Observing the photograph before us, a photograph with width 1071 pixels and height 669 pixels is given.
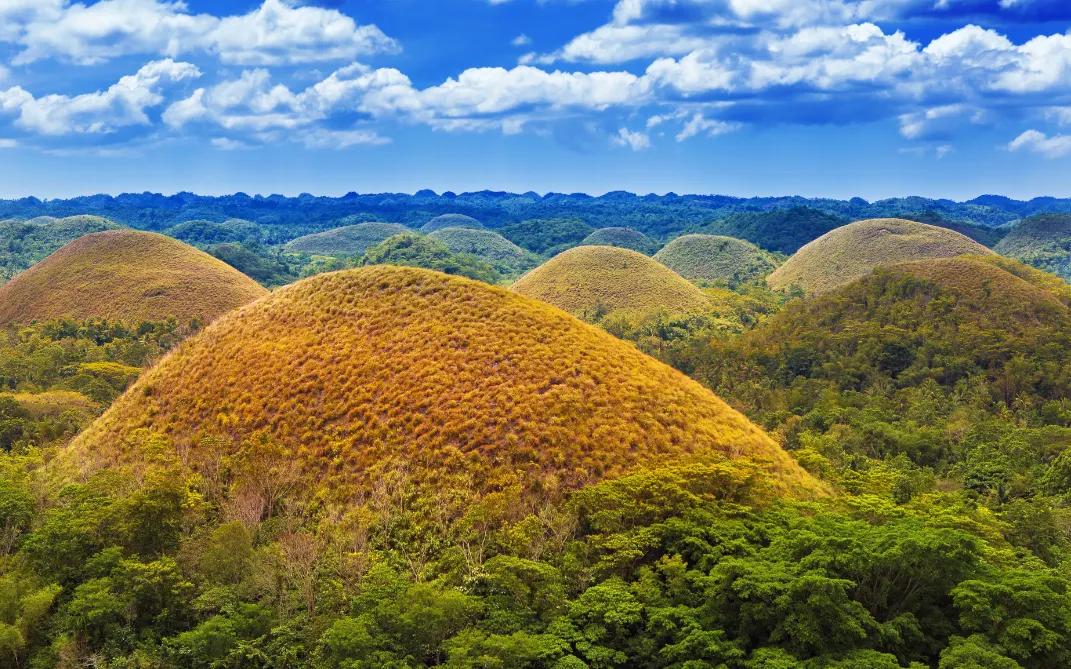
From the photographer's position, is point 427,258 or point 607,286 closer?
point 607,286

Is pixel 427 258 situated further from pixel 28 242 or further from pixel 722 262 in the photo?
pixel 28 242

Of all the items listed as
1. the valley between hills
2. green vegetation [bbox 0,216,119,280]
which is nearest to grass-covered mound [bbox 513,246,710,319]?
the valley between hills

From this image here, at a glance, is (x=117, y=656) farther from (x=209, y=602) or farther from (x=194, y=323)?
(x=194, y=323)

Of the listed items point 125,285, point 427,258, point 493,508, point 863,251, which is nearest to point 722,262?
point 863,251

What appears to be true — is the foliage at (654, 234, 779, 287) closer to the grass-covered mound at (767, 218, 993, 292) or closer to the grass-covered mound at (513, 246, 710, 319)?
the grass-covered mound at (767, 218, 993, 292)

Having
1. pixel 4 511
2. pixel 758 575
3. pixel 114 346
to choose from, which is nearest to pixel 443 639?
pixel 758 575

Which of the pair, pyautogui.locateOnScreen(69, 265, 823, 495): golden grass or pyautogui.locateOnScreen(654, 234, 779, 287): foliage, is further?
pyautogui.locateOnScreen(654, 234, 779, 287): foliage
